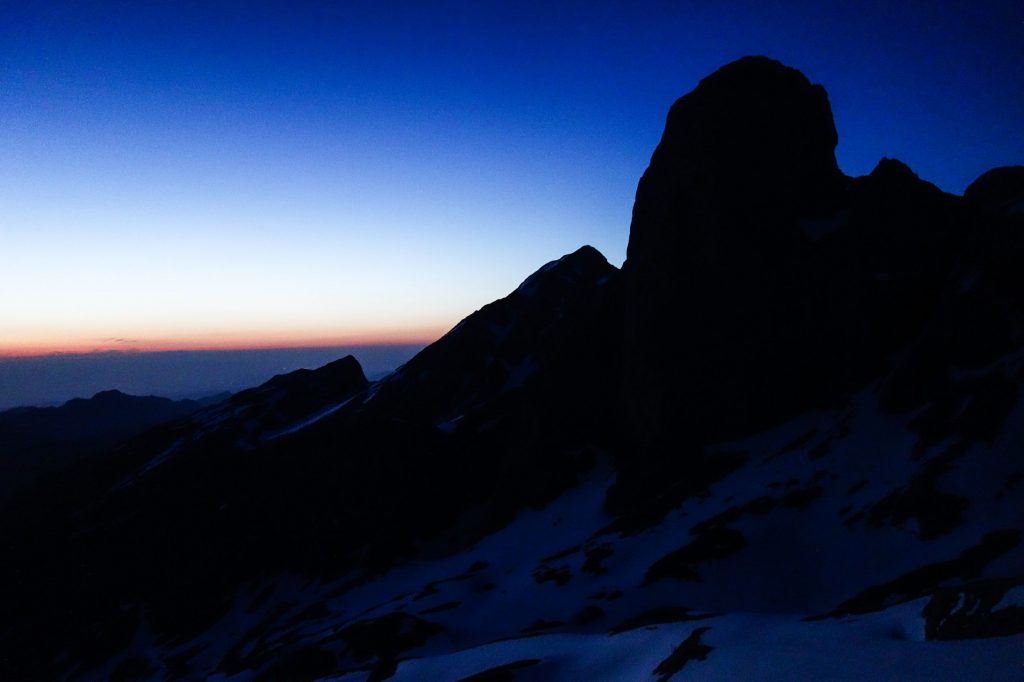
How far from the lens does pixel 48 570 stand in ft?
307

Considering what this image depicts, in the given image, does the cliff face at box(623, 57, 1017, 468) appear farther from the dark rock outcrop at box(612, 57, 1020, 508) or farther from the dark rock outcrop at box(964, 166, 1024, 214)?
the dark rock outcrop at box(964, 166, 1024, 214)

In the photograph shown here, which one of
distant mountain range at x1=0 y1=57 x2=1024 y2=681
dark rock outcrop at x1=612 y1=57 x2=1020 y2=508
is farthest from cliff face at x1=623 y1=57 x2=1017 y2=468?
distant mountain range at x1=0 y1=57 x2=1024 y2=681

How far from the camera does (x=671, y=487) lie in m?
52.7

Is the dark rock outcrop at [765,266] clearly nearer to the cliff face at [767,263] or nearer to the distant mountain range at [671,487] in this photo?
the cliff face at [767,263]

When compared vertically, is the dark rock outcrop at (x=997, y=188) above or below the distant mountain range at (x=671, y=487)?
above

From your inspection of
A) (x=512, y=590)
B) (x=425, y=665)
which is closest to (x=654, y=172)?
(x=512, y=590)

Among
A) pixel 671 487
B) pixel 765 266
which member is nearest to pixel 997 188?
pixel 765 266

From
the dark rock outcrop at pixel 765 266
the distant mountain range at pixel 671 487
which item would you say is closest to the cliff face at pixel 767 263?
the dark rock outcrop at pixel 765 266

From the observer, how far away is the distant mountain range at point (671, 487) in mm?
24266

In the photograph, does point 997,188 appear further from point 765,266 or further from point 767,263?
point 765,266

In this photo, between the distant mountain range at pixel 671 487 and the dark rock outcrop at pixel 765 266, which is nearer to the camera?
the distant mountain range at pixel 671 487

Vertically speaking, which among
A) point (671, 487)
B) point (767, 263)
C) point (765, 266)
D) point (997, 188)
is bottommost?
point (671, 487)

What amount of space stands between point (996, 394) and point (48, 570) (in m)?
132

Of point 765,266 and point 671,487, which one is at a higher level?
point 765,266
